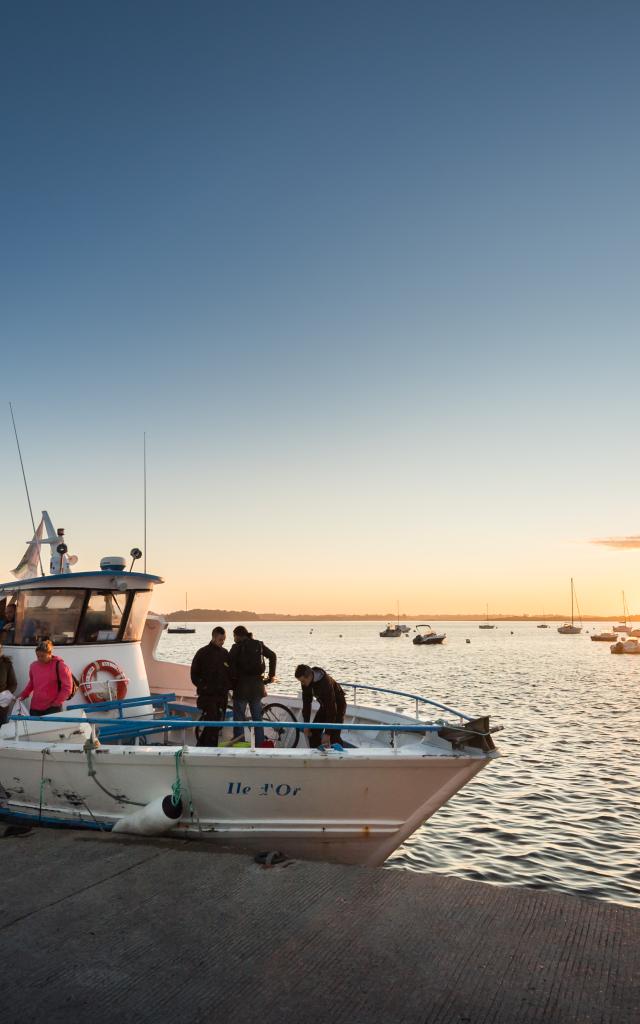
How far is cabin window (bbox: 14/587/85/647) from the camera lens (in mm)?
11492

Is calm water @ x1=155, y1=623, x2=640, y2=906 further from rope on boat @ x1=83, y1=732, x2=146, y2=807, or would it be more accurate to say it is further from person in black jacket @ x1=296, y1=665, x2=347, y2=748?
rope on boat @ x1=83, y1=732, x2=146, y2=807

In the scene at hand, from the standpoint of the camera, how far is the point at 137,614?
40.3 feet

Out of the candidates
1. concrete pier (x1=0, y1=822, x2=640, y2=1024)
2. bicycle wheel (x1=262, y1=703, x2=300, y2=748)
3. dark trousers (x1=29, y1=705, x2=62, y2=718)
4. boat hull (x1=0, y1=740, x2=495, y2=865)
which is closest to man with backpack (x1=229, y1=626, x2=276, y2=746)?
bicycle wheel (x1=262, y1=703, x2=300, y2=748)

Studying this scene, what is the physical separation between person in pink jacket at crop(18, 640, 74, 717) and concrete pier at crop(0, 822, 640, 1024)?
315 centimetres

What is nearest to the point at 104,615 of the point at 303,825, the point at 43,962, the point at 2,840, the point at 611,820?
the point at 2,840

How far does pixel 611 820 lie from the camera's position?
14641 mm

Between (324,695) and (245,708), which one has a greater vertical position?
(324,695)

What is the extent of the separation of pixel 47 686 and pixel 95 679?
Answer: 1.44m

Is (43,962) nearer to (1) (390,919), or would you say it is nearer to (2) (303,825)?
(1) (390,919)

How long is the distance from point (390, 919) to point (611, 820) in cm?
1097

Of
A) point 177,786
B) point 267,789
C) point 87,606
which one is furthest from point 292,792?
point 87,606

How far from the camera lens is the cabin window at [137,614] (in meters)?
12.1

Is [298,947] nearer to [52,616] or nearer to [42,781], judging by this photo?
[42,781]

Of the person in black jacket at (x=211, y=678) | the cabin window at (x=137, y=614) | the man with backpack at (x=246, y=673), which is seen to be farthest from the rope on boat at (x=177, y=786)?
the cabin window at (x=137, y=614)
